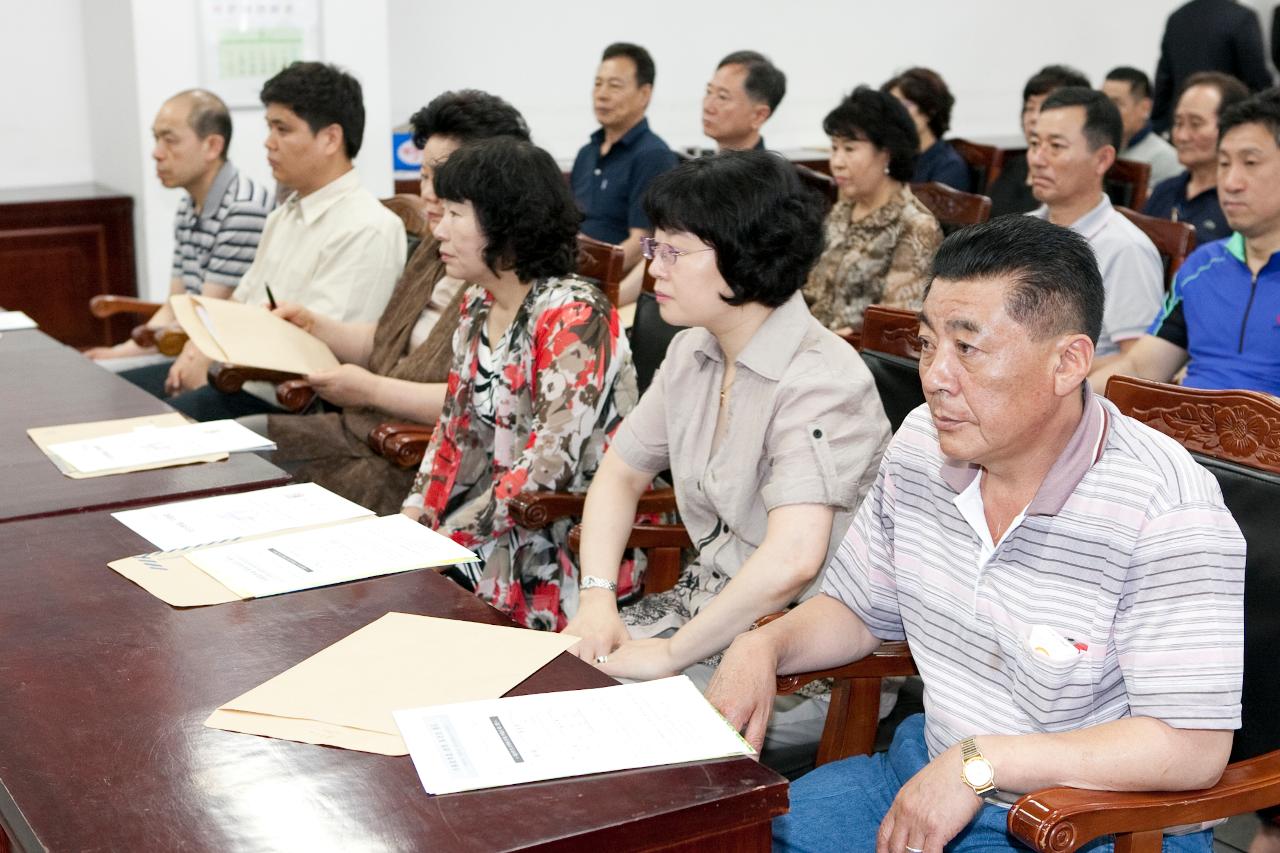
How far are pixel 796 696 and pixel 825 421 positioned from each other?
0.39 m

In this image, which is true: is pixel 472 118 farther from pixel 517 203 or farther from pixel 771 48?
pixel 771 48

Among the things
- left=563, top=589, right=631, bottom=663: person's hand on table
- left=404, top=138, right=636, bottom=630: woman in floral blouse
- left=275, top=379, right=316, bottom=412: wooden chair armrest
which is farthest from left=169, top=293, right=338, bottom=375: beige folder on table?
left=563, top=589, right=631, bottom=663: person's hand on table

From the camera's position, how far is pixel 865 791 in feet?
5.11

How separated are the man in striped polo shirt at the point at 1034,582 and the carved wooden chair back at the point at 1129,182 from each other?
3793 mm

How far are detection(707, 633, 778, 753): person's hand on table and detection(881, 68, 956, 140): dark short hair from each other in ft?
14.9

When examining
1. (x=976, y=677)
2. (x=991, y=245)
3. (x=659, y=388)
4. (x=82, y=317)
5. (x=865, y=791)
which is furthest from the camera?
(x=82, y=317)

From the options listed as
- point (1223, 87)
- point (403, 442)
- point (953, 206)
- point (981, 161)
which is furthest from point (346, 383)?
point (981, 161)

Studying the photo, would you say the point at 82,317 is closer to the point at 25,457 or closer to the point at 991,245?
the point at 25,457

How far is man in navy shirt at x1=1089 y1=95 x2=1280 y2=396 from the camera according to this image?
266 centimetres

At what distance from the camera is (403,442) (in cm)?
259

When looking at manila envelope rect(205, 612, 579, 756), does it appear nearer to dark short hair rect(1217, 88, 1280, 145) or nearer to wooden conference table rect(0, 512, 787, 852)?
wooden conference table rect(0, 512, 787, 852)

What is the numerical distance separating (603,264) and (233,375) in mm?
843

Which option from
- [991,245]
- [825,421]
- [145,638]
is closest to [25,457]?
[145,638]

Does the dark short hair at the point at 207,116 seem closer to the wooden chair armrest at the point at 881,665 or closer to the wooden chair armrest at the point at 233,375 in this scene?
the wooden chair armrest at the point at 233,375
